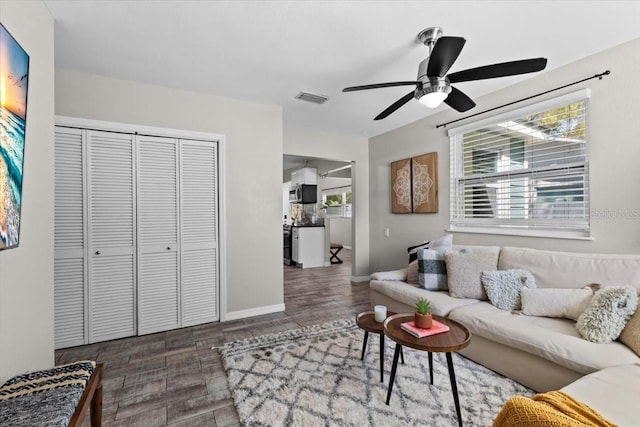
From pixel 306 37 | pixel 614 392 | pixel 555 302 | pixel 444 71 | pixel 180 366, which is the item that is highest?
pixel 306 37

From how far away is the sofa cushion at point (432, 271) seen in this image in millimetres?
2971

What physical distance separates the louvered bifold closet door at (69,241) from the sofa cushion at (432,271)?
10.9 ft

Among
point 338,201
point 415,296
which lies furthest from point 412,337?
point 338,201

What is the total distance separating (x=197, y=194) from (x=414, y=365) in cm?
273

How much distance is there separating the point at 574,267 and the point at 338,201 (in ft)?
26.0

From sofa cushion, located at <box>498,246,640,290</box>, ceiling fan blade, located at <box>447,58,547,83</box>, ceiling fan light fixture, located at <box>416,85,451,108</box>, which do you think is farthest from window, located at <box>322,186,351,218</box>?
ceiling fan blade, located at <box>447,58,547,83</box>

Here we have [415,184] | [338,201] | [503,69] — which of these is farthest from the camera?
[338,201]

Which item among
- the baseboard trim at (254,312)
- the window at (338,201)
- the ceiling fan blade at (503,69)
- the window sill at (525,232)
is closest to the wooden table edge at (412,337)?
the window sill at (525,232)

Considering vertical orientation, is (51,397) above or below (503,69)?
below

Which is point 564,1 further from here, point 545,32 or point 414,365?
point 414,365

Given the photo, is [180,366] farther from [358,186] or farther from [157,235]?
[358,186]

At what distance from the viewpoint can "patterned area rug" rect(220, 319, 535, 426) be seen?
171 centimetres

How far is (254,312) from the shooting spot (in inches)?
138

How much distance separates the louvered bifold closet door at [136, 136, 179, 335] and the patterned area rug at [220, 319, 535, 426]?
97 centimetres
